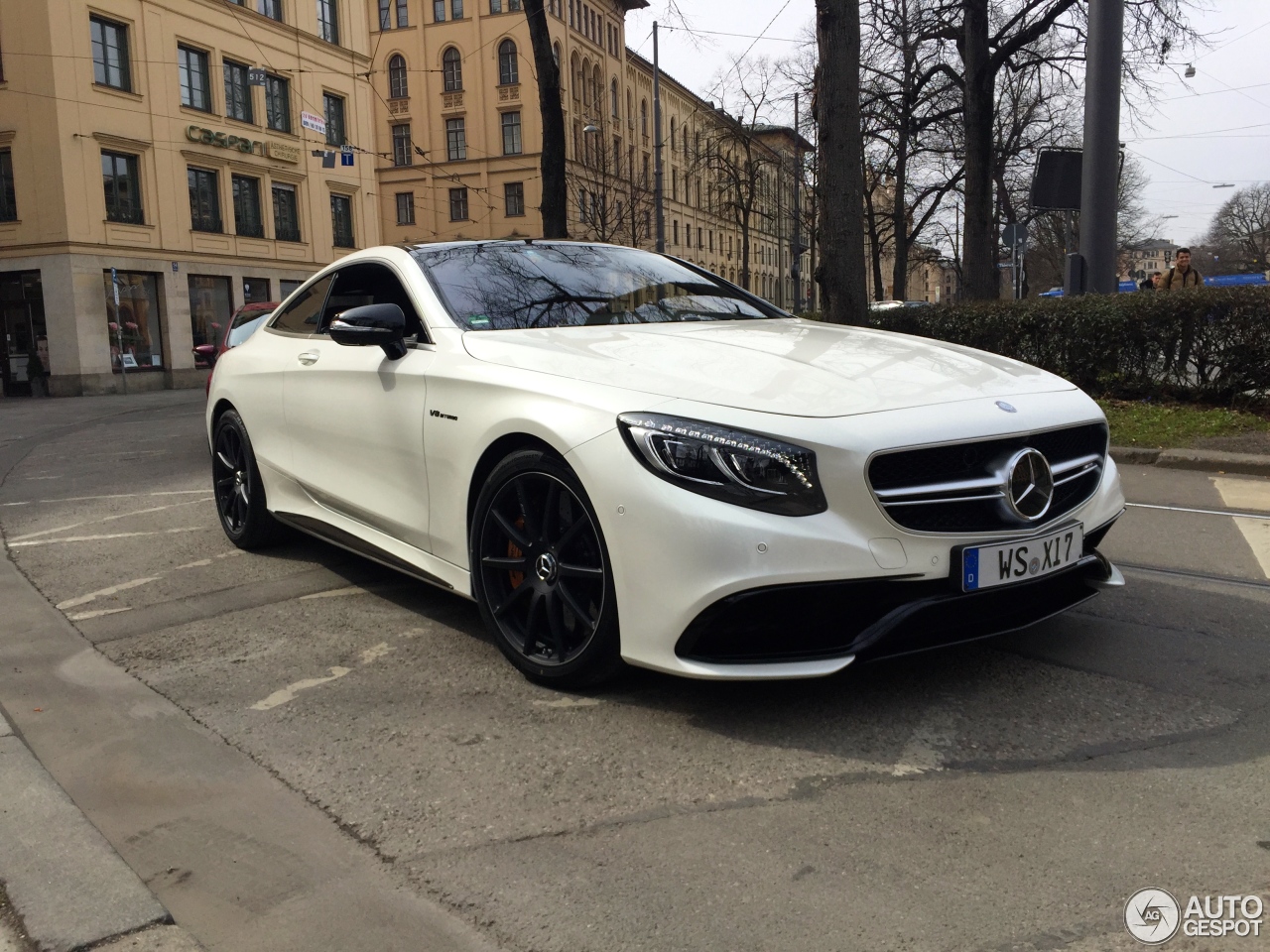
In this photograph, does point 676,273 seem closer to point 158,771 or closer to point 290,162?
point 158,771

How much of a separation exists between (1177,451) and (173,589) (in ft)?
22.8

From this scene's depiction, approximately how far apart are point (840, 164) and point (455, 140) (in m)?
49.9

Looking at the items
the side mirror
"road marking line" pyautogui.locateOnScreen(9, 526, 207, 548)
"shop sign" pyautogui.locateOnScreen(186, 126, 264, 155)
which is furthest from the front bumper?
"shop sign" pyautogui.locateOnScreen(186, 126, 264, 155)

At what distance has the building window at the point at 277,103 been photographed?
34.5 m

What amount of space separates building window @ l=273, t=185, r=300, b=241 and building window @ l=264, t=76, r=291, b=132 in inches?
75.5

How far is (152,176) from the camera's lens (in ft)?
97.6

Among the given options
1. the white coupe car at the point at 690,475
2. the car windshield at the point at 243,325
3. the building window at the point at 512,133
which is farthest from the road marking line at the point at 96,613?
the building window at the point at 512,133

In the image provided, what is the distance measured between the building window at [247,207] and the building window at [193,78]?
237 centimetres

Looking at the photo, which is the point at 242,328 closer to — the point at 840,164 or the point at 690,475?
the point at 840,164

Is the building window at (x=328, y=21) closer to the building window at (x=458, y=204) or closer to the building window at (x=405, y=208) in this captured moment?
the building window at (x=458, y=204)

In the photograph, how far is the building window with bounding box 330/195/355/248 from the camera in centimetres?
3816

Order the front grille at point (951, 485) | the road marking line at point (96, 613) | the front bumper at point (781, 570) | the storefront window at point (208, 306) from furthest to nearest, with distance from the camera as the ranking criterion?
the storefront window at point (208, 306), the road marking line at point (96, 613), the front grille at point (951, 485), the front bumper at point (781, 570)

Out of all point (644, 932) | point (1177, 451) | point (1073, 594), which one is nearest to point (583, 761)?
point (644, 932)

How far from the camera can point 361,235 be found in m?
39.1
